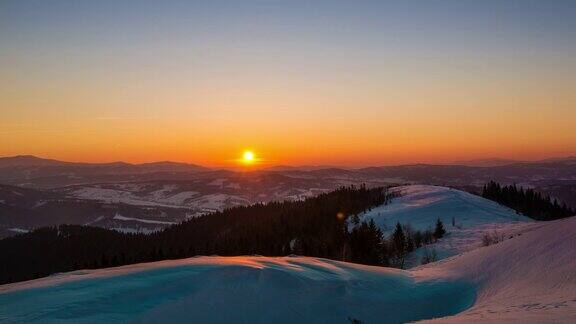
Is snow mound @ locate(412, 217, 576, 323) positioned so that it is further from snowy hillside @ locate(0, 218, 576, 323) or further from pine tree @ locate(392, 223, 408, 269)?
pine tree @ locate(392, 223, 408, 269)

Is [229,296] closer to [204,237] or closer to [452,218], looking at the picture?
[452,218]

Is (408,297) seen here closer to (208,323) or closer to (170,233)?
(208,323)

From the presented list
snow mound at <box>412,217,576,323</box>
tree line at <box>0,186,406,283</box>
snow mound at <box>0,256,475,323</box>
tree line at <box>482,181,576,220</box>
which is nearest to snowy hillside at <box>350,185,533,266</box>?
tree line at <box>0,186,406,283</box>

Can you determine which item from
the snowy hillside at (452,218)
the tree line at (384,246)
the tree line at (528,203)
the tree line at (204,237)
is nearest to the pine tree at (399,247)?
the tree line at (384,246)

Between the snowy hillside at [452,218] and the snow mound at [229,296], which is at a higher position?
the snow mound at [229,296]

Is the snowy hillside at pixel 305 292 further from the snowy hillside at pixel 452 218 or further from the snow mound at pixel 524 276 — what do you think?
the snowy hillside at pixel 452 218

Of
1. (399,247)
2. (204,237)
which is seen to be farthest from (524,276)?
(204,237)
